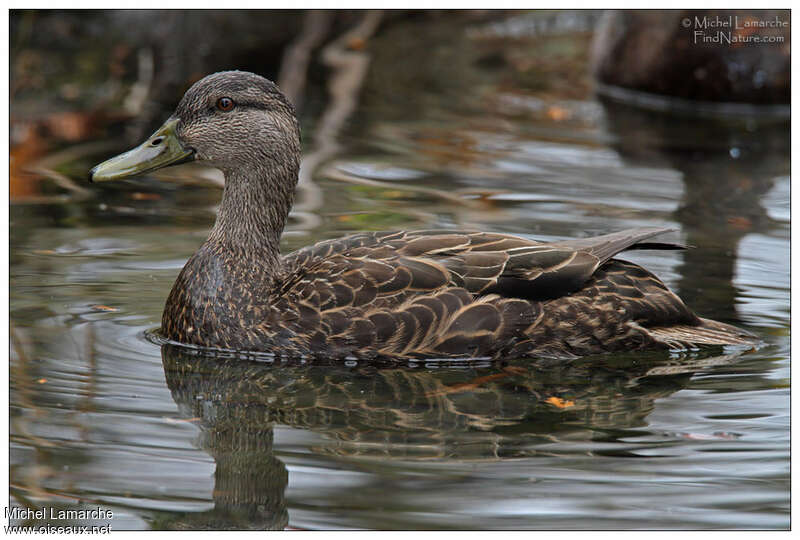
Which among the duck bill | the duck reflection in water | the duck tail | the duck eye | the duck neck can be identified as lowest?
the duck reflection in water

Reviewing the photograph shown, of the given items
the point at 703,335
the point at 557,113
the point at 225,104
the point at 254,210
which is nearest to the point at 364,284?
the point at 254,210

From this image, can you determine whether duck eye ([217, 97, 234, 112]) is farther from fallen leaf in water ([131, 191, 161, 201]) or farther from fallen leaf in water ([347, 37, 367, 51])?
fallen leaf in water ([347, 37, 367, 51])

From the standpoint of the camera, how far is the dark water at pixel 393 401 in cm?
556

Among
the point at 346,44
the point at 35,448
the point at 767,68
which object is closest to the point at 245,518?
the point at 35,448

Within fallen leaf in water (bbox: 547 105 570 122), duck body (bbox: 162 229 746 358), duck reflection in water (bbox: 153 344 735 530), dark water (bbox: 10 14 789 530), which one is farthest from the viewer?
fallen leaf in water (bbox: 547 105 570 122)

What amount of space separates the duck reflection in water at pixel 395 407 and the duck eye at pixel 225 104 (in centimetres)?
145

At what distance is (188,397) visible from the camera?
22.5ft

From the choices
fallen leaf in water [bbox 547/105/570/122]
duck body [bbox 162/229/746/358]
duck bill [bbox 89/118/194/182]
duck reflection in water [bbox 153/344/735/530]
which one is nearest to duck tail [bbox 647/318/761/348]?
duck body [bbox 162/229/746/358]

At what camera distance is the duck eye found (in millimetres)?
7688

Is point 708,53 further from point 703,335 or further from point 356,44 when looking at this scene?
point 703,335

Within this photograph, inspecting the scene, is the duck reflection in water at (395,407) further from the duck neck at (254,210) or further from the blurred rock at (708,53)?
the blurred rock at (708,53)

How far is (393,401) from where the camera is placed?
6824mm

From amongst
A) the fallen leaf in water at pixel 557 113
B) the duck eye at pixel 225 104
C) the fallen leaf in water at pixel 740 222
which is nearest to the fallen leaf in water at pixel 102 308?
the duck eye at pixel 225 104

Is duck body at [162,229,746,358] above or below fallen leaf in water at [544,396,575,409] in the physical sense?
above
